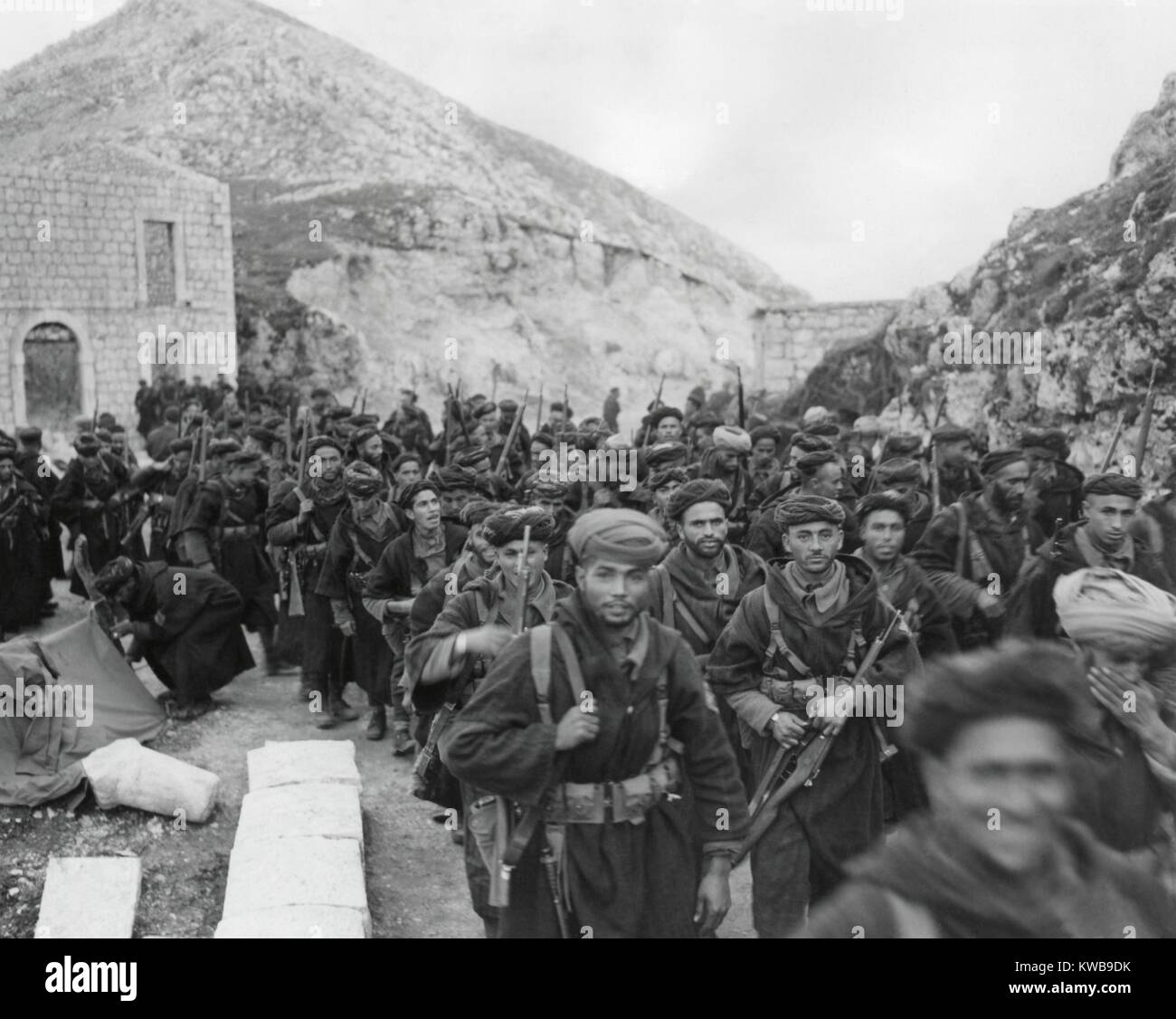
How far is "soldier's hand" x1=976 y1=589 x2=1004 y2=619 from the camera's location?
5781 millimetres

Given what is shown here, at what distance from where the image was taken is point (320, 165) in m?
49.5

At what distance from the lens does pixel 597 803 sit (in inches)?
140

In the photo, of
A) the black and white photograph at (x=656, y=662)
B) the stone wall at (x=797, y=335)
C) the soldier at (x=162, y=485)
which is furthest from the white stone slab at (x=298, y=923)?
the stone wall at (x=797, y=335)

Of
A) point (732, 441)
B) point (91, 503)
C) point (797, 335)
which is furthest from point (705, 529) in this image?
point (797, 335)

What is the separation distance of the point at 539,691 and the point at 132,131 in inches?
2186

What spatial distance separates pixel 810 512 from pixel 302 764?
11.8 feet

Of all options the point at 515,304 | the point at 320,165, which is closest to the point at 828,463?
the point at 515,304

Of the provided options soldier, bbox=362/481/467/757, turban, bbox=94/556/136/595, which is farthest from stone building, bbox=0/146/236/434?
soldier, bbox=362/481/467/757

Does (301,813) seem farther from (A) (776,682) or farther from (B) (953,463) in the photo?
(B) (953,463)

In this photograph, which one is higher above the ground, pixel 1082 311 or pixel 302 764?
pixel 1082 311

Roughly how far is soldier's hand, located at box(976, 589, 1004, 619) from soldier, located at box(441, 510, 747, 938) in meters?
2.49

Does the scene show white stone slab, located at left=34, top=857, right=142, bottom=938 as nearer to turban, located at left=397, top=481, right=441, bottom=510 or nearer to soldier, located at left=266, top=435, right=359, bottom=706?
turban, located at left=397, top=481, right=441, bottom=510

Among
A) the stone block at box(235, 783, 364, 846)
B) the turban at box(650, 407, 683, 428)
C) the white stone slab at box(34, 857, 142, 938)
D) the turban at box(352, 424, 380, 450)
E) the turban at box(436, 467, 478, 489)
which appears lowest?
the white stone slab at box(34, 857, 142, 938)
